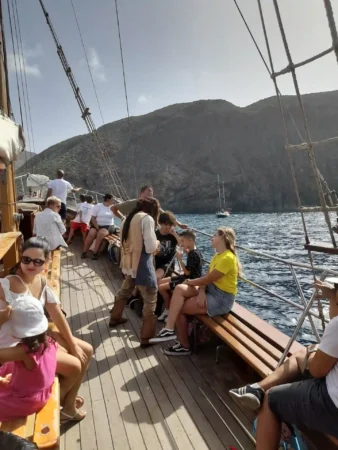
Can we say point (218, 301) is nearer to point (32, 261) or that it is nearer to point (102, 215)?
point (32, 261)

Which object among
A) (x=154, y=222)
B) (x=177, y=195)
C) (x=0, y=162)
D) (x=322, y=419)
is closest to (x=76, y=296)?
(x=154, y=222)

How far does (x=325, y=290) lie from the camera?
2111 mm

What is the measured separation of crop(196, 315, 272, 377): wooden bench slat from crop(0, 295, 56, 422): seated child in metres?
1.52

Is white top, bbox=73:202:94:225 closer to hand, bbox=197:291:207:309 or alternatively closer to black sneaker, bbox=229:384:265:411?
hand, bbox=197:291:207:309

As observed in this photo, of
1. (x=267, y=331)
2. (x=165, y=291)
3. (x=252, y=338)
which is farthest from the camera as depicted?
(x=165, y=291)

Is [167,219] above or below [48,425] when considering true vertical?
above

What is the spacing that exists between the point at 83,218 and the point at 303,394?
8236 mm

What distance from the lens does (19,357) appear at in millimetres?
1889

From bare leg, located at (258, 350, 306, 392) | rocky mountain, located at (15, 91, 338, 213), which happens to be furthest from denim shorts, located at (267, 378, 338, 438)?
rocky mountain, located at (15, 91, 338, 213)

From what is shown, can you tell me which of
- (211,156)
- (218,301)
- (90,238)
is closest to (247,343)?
(218,301)

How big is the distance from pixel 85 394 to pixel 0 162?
242 cm

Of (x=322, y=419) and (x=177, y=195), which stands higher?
(x=177, y=195)

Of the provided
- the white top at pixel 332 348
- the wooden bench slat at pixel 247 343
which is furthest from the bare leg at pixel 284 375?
the wooden bench slat at pixel 247 343

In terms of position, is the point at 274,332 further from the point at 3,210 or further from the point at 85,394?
the point at 3,210
